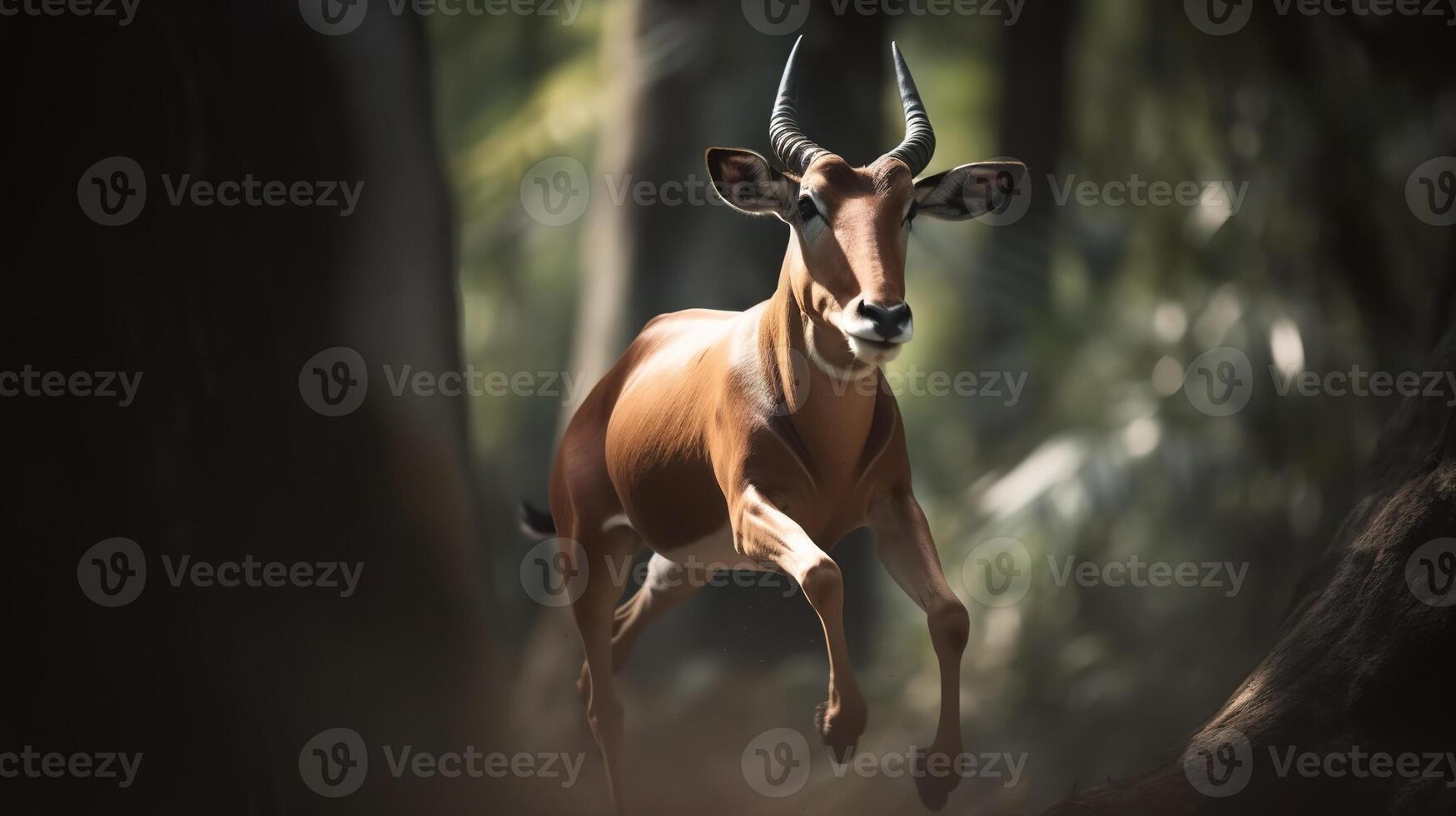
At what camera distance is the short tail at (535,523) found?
5.92 metres

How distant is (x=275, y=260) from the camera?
608 cm

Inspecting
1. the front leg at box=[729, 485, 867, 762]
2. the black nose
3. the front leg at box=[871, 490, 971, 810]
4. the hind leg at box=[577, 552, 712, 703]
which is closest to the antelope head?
the black nose

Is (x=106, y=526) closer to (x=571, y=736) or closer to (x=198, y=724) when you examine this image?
(x=198, y=724)

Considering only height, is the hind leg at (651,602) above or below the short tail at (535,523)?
below

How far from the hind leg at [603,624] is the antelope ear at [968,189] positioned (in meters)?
1.73

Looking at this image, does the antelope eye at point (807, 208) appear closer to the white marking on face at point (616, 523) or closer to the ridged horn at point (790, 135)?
the ridged horn at point (790, 135)

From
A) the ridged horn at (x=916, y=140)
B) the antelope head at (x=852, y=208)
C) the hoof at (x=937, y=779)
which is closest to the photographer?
the antelope head at (x=852, y=208)

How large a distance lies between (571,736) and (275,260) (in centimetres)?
279

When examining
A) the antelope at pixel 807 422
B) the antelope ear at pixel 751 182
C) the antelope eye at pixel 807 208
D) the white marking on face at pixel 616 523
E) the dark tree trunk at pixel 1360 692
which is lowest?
the dark tree trunk at pixel 1360 692

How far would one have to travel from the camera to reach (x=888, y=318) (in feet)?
12.3

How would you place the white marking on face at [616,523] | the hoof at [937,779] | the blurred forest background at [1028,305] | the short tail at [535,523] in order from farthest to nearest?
the blurred forest background at [1028,305] → the short tail at [535,523] → the white marking on face at [616,523] → the hoof at [937,779]

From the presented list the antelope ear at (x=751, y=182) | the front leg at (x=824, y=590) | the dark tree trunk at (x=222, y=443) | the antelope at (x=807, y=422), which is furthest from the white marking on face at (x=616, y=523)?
the dark tree trunk at (x=222, y=443)

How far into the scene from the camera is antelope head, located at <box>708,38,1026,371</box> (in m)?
3.85

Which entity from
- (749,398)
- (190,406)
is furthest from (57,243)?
(749,398)
